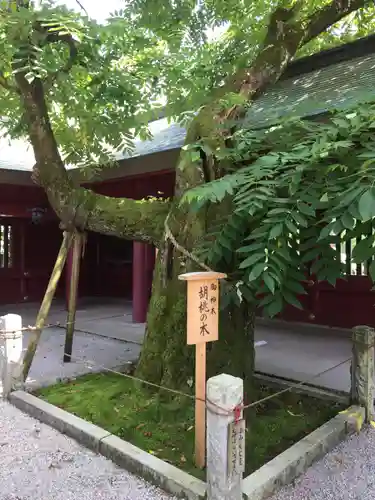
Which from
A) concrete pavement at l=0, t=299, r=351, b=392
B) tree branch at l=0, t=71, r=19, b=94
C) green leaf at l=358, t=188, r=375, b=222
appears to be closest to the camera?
green leaf at l=358, t=188, r=375, b=222

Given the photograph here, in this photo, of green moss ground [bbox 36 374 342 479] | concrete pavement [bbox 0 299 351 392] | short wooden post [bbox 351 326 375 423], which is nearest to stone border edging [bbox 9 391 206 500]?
green moss ground [bbox 36 374 342 479]

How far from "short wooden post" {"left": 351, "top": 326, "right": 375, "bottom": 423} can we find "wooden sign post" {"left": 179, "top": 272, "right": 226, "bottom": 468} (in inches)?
66.0

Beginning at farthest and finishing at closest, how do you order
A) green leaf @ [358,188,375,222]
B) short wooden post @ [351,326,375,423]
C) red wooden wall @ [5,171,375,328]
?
red wooden wall @ [5,171,375,328]
short wooden post @ [351,326,375,423]
green leaf @ [358,188,375,222]

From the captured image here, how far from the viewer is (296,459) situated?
311cm

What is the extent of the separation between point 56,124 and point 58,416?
4.79 m

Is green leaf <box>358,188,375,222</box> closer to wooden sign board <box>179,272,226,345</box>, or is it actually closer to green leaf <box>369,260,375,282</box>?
green leaf <box>369,260,375,282</box>

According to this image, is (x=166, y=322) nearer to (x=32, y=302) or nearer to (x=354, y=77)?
(x=354, y=77)

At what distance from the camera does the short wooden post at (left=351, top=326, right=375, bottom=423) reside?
4.05 m

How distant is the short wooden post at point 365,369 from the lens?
405 centimetres

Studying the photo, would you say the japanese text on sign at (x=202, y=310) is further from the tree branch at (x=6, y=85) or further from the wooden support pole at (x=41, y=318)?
the tree branch at (x=6, y=85)

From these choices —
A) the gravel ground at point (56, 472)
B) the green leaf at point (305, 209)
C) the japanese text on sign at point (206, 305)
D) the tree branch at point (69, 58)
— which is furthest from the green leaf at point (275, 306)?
the tree branch at point (69, 58)

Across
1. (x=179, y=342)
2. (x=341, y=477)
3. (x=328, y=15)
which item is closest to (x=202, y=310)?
(x=179, y=342)

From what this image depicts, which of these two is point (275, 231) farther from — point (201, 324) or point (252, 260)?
point (201, 324)

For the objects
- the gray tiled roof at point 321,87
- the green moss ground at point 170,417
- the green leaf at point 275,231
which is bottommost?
the green moss ground at point 170,417
